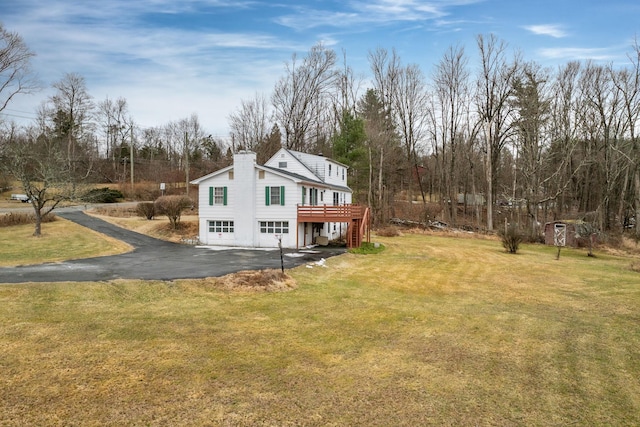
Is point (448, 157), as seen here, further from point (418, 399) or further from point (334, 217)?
point (418, 399)

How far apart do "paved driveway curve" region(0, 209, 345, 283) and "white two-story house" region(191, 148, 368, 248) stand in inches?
81.7

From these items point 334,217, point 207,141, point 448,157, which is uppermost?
point 207,141

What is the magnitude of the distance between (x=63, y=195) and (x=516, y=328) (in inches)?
1036

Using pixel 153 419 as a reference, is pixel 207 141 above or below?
above

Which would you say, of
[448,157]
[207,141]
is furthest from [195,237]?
[207,141]

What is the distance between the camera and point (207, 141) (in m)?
67.5

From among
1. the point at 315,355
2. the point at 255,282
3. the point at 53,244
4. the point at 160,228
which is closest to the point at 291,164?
the point at 160,228

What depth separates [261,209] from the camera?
26.4 meters

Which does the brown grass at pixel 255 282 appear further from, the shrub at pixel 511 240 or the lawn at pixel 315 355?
the shrub at pixel 511 240

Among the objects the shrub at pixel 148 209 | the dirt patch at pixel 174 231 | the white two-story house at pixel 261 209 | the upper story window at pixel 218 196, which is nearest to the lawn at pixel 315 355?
the white two-story house at pixel 261 209

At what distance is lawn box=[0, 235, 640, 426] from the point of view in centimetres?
595

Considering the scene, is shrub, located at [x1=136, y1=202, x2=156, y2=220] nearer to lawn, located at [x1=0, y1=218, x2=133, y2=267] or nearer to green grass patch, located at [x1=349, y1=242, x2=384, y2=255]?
lawn, located at [x1=0, y1=218, x2=133, y2=267]

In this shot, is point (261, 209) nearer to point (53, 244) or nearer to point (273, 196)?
point (273, 196)

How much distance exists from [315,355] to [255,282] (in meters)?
5.97
